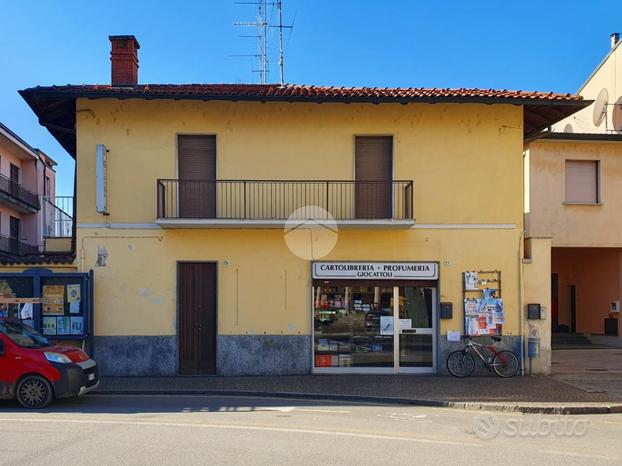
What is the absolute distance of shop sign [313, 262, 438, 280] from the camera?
13.1 m

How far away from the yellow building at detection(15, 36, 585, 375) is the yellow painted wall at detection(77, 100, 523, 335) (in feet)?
0.11

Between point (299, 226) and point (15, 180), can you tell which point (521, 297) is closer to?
point (299, 226)

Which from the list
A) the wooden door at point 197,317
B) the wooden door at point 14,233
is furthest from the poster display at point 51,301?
the wooden door at point 14,233

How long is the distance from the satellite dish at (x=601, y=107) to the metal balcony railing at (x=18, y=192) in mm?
27217

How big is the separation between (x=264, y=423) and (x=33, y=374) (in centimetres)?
427

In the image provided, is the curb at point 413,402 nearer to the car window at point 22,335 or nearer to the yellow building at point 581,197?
the car window at point 22,335

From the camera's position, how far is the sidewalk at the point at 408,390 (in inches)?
391

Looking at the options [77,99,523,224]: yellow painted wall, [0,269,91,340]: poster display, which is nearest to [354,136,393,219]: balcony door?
[77,99,523,224]: yellow painted wall

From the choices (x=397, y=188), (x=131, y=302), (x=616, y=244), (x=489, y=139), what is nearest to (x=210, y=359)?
(x=131, y=302)

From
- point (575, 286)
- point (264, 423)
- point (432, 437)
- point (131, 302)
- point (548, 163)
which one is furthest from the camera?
point (575, 286)

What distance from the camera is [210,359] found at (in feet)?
42.8

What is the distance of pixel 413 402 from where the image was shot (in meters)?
10.2

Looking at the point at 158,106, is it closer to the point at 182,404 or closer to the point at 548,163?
the point at 182,404

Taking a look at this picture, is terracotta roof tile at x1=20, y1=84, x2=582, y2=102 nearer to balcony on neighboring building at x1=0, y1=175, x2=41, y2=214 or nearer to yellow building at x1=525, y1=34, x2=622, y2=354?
yellow building at x1=525, y1=34, x2=622, y2=354
